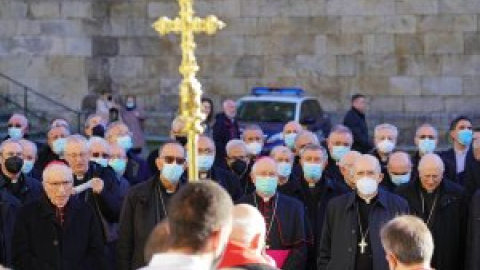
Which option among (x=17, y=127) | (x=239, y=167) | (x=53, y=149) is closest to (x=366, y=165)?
(x=239, y=167)

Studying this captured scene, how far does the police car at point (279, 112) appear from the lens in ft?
66.9

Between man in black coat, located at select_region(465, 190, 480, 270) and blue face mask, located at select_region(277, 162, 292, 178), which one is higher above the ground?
blue face mask, located at select_region(277, 162, 292, 178)

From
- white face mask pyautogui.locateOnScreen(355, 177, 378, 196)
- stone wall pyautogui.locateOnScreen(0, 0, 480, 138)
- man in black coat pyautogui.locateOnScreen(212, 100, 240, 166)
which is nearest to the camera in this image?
white face mask pyautogui.locateOnScreen(355, 177, 378, 196)

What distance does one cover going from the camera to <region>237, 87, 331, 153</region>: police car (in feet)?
66.9

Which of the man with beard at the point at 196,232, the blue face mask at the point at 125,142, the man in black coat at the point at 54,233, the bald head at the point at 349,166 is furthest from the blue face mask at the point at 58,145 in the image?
Result: the man with beard at the point at 196,232

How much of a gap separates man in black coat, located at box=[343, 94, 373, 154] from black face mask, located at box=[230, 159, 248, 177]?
15.9 ft

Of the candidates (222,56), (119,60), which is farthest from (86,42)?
(222,56)

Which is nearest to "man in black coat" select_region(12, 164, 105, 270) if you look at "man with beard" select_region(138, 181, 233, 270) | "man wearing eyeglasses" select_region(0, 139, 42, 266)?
"man wearing eyeglasses" select_region(0, 139, 42, 266)

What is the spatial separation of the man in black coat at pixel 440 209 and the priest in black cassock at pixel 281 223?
3.98 feet

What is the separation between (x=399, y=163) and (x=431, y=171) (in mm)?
620

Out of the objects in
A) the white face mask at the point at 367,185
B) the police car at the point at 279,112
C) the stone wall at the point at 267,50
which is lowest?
the white face mask at the point at 367,185

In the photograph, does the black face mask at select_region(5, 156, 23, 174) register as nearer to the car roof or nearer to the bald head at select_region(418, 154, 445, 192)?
the bald head at select_region(418, 154, 445, 192)

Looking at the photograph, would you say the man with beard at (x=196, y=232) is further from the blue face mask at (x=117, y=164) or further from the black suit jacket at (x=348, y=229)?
the blue face mask at (x=117, y=164)

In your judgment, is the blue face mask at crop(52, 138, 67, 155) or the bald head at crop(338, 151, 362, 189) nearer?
the bald head at crop(338, 151, 362, 189)
